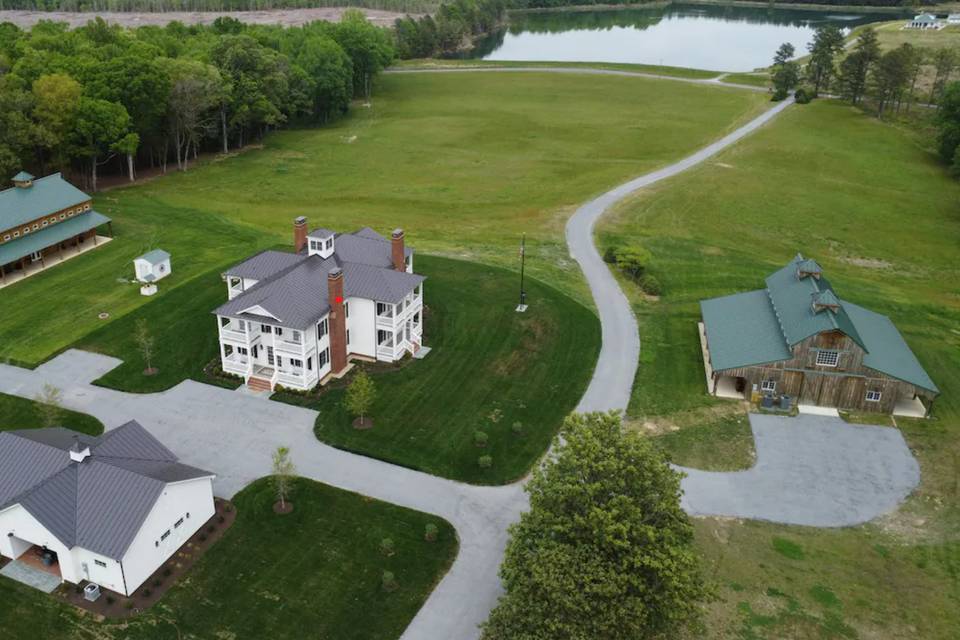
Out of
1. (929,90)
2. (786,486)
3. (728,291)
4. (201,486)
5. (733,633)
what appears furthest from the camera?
(929,90)

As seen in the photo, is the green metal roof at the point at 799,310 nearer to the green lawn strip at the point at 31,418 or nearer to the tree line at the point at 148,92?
the green lawn strip at the point at 31,418

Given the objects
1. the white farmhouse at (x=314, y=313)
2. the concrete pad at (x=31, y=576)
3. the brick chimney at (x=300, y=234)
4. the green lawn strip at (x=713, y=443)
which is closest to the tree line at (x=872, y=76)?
the green lawn strip at (x=713, y=443)

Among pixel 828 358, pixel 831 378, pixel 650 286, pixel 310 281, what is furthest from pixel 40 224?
pixel 831 378

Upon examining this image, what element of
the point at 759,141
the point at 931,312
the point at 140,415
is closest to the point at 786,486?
the point at 931,312

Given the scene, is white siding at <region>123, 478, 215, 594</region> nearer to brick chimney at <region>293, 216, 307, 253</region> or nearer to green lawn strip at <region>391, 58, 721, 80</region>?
brick chimney at <region>293, 216, 307, 253</region>

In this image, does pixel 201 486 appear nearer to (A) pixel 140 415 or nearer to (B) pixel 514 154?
(A) pixel 140 415

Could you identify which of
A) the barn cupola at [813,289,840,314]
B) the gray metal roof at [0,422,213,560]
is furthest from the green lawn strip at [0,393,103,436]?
the barn cupola at [813,289,840,314]

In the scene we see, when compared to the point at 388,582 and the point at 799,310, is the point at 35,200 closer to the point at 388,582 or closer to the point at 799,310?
the point at 388,582
